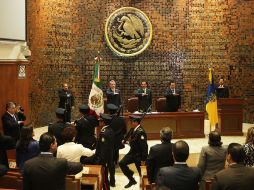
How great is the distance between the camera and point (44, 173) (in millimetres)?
4043

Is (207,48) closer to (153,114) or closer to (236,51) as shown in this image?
(236,51)

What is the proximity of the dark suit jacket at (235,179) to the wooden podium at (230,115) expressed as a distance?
27.8ft

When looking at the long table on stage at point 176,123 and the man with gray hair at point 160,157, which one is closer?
the man with gray hair at point 160,157

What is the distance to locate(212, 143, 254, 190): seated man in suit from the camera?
367cm

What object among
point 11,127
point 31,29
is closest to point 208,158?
point 11,127

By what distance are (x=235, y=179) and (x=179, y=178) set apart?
0.56m

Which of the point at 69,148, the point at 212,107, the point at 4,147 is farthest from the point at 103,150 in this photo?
the point at 212,107

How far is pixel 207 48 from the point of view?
15148 mm

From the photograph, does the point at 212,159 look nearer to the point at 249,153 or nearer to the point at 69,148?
the point at 249,153

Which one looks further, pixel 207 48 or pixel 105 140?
pixel 207 48

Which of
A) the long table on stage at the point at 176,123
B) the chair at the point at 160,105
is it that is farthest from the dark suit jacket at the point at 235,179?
the chair at the point at 160,105

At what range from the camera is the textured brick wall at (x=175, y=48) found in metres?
14.8

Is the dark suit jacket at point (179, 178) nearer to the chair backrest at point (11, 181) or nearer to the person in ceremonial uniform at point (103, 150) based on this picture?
the chair backrest at point (11, 181)

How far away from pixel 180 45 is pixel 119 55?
2.42 meters
